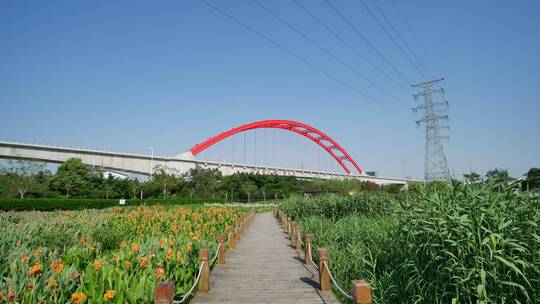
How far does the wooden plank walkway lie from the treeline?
20.8 meters

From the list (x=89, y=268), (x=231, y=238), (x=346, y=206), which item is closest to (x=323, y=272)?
(x=89, y=268)

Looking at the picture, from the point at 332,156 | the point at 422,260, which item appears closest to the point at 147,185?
the point at 422,260

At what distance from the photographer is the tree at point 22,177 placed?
34.9 meters

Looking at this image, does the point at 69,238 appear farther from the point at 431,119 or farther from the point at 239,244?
the point at 431,119

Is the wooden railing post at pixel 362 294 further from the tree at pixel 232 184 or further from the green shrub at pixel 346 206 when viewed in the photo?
the tree at pixel 232 184

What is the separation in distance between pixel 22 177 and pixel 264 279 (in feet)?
124

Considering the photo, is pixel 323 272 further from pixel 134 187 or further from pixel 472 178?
pixel 134 187

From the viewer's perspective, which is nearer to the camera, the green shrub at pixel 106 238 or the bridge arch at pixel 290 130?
the green shrub at pixel 106 238

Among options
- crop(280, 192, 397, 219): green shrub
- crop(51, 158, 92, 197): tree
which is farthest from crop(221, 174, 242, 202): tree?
crop(280, 192, 397, 219): green shrub

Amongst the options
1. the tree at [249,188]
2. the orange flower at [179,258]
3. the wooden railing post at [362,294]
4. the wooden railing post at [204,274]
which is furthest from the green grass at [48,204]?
the wooden railing post at [362,294]

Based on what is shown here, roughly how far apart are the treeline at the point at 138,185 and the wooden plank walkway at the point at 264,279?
821 inches

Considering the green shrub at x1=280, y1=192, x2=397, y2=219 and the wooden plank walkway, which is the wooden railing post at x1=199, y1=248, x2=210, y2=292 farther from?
the green shrub at x1=280, y1=192, x2=397, y2=219

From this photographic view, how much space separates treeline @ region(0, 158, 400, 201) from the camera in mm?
36469

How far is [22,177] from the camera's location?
116ft
